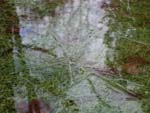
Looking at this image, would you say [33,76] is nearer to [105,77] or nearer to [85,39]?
[105,77]

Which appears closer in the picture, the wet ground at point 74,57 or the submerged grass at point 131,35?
the wet ground at point 74,57

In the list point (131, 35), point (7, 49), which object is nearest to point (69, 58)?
point (7, 49)

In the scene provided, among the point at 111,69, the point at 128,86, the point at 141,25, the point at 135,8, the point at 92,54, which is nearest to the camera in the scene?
the point at 128,86

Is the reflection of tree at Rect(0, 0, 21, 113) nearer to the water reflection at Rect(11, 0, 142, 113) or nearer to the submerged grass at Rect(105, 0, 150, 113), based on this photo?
the water reflection at Rect(11, 0, 142, 113)

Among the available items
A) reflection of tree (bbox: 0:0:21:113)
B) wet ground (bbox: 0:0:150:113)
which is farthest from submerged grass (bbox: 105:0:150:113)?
reflection of tree (bbox: 0:0:21:113)

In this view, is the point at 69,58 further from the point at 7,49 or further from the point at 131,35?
the point at 131,35

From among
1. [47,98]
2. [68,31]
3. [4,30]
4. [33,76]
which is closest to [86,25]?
[68,31]

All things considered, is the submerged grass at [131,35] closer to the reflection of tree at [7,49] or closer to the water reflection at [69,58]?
the water reflection at [69,58]

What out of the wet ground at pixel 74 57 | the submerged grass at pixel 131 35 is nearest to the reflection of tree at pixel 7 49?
the wet ground at pixel 74 57
